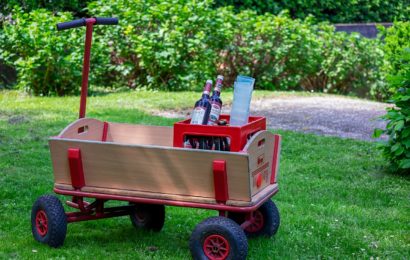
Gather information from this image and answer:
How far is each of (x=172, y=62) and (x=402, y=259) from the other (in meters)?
6.88

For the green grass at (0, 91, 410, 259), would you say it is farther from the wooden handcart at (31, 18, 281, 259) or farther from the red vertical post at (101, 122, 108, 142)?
the red vertical post at (101, 122, 108, 142)

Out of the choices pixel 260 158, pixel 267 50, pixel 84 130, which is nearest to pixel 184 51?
pixel 267 50

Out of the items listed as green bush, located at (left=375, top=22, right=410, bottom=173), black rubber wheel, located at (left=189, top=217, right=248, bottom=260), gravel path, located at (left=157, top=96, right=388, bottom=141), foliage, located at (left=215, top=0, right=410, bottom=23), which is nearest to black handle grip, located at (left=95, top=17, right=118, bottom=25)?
black rubber wheel, located at (left=189, top=217, right=248, bottom=260)

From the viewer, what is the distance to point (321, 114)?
9828 millimetres

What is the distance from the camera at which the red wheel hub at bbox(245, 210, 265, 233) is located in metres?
4.96

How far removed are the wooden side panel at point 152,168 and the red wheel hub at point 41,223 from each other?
0.23 m

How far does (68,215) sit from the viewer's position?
4793 millimetres

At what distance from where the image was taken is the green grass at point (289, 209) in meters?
4.75

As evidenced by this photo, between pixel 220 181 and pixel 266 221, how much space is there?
75 centimetres

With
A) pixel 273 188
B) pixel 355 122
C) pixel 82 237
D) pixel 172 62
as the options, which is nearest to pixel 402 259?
pixel 273 188

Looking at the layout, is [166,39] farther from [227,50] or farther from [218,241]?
[218,241]

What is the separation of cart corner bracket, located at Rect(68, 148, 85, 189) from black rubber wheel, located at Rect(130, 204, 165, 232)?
0.55 m

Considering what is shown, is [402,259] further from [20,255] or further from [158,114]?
[158,114]

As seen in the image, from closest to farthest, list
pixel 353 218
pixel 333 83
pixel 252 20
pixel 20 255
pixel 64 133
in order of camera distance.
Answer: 1. pixel 20 255
2. pixel 64 133
3. pixel 353 218
4. pixel 252 20
5. pixel 333 83
